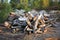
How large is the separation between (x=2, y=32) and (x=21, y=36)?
1.56 m

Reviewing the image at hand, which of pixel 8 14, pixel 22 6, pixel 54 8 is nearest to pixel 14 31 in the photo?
pixel 8 14

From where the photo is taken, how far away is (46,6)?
20766 millimetres

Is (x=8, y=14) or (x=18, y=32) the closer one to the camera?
(x=18, y=32)

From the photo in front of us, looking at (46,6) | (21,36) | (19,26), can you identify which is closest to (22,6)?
(46,6)

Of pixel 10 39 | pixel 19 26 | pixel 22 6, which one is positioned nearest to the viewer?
pixel 10 39

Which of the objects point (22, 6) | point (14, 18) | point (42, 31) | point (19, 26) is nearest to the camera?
point (42, 31)

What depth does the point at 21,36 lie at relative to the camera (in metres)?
10.7

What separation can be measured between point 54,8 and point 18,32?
382 inches

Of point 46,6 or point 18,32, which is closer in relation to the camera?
point 18,32

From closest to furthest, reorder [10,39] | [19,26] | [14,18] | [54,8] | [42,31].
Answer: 1. [10,39]
2. [42,31]
3. [19,26]
4. [14,18]
5. [54,8]

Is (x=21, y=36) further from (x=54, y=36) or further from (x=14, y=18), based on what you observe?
(x=14, y=18)

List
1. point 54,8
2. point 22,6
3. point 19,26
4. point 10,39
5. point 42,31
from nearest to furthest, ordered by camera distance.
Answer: point 10,39 → point 42,31 → point 19,26 → point 22,6 → point 54,8

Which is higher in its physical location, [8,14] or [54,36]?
[8,14]

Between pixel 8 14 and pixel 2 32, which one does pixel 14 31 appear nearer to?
pixel 2 32
